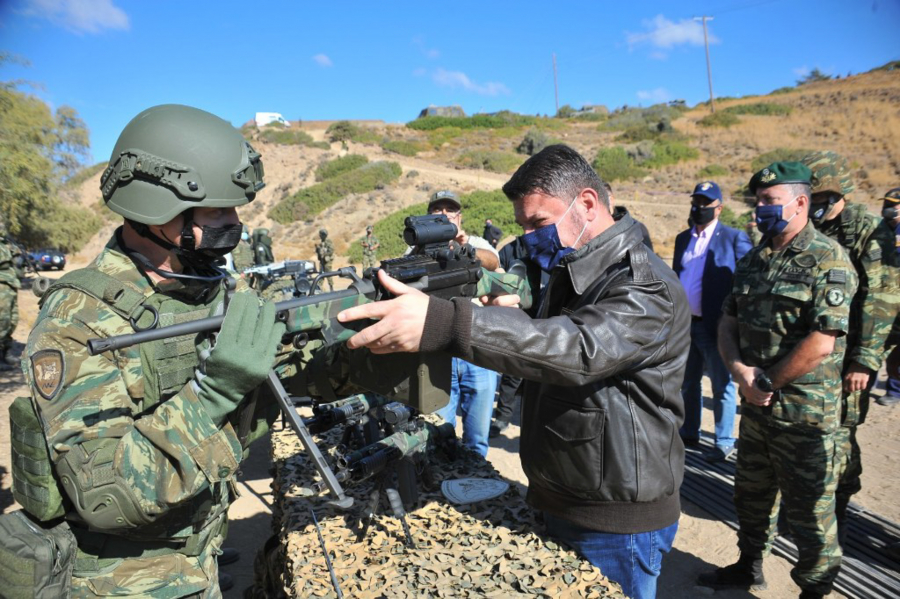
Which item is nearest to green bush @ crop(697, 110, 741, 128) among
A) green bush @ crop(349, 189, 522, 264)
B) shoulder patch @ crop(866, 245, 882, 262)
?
green bush @ crop(349, 189, 522, 264)

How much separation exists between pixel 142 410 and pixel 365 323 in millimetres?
868

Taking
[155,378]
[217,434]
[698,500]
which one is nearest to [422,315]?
[217,434]

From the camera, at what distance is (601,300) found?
207 cm

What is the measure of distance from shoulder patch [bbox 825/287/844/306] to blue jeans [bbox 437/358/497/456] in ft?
8.98

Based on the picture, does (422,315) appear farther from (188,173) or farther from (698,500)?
Result: (698,500)

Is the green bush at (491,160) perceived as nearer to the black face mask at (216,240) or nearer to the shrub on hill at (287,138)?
the shrub on hill at (287,138)

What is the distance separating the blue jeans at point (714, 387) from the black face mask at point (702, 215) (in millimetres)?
1131

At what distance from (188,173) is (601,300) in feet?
5.50

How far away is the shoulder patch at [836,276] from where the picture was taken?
322cm

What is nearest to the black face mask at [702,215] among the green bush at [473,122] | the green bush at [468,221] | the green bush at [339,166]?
the green bush at [468,221]

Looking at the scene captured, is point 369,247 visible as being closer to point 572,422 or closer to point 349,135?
point 572,422

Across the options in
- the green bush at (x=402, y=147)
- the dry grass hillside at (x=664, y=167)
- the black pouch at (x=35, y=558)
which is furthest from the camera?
the green bush at (x=402, y=147)

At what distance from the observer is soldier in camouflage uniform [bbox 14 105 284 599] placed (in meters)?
1.60

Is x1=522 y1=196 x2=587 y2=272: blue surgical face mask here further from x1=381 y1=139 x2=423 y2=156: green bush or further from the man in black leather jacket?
x1=381 y1=139 x2=423 y2=156: green bush
